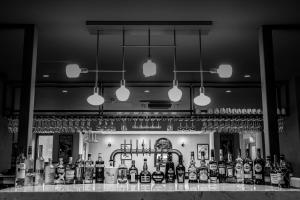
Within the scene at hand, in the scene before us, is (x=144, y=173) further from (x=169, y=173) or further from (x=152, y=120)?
(x=152, y=120)

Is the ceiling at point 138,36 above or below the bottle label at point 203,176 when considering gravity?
above

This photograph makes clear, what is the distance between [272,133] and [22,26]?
305 centimetres

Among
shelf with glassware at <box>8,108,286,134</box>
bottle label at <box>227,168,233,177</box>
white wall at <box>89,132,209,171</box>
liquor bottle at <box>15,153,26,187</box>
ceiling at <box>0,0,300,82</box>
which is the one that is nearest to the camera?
liquor bottle at <box>15,153,26,187</box>

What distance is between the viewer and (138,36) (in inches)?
172

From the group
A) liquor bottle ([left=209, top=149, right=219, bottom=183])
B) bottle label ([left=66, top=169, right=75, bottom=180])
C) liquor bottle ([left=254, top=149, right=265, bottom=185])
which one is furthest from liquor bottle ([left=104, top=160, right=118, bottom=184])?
liquor bottle ([left=254, top=149, right=265, bottom=185])

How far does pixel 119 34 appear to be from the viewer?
4199 millimetres

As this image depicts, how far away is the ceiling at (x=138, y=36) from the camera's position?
11.6ft

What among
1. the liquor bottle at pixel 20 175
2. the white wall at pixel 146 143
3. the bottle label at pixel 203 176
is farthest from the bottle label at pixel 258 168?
the white wall at pixel 146 143

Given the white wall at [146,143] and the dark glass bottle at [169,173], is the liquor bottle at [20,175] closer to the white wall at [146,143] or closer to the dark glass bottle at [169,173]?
the dark glass bottle at [169,173]

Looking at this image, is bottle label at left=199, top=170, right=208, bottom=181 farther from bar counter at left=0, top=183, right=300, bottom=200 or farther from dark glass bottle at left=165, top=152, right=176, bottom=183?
bar counter at left=0, top=183, right=300, bottom=200

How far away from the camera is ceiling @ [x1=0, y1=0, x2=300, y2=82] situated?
3547 mm
